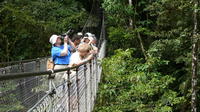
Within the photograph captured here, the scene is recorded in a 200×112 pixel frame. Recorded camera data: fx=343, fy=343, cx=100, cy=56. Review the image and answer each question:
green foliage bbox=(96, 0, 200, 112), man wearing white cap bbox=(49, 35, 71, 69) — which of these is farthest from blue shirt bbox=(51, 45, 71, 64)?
green foliage bbox=(96, 0, 200, 112)

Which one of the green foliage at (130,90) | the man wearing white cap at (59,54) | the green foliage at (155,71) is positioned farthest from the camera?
the green foliage at (155,71)

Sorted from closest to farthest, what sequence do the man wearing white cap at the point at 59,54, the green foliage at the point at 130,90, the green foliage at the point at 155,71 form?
the man wearing white cap at the point at 59,54
the green foliage at the point at 130,90
the green foliage at the point at 155,71

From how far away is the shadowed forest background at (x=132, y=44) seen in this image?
5.13 metres

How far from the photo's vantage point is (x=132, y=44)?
9305 millimetres

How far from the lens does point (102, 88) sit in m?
5.06

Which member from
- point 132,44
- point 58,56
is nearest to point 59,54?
point 58,56

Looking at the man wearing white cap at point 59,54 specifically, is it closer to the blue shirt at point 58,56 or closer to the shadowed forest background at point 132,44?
the blue shirt at point 58,56

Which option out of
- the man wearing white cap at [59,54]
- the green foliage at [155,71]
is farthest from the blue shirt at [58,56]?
the green foliage at [155,71]

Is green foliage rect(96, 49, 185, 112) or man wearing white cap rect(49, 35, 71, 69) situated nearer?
man wearing white cap rect(49, 35, 71, 69)

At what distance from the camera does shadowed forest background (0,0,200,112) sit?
202 inches

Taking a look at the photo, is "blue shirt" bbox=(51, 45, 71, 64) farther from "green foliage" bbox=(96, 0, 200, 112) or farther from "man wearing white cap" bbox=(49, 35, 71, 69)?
"green foliage" bbox=(96, 0, 200, 112)

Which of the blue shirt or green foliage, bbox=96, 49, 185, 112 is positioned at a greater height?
the blue shirt

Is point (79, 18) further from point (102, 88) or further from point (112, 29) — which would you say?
point (102, 88)

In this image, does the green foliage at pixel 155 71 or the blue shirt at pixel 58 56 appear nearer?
the blue shirt at pixel 58 56
